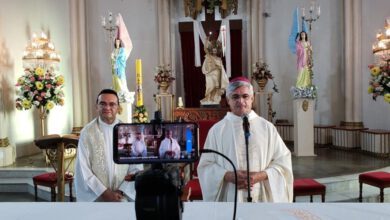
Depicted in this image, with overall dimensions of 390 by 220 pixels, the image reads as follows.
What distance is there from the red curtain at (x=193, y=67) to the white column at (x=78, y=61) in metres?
2.80

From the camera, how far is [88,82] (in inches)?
408

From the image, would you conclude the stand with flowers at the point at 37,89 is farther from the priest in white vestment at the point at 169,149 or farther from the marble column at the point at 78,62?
the priest in white vestment at the point at 169,149

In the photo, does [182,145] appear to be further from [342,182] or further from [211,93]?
[211,93]

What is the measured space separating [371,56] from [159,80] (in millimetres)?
5178

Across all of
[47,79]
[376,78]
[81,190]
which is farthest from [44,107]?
[376,78]

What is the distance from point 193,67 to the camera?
10977 mm

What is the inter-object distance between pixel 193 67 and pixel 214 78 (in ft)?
6.00

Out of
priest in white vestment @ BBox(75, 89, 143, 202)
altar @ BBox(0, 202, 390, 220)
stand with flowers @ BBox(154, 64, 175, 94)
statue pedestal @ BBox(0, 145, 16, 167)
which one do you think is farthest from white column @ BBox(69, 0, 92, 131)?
altar @ BBox(0, 202, 390, 220)

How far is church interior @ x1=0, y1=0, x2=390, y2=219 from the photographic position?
7492mm

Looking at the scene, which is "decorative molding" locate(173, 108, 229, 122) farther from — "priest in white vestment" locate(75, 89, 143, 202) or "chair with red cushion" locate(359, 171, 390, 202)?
"priest in white vestment" locate(75, 89, 143, 202)

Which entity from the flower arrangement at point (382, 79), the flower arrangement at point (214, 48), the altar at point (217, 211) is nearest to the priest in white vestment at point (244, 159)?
the altar at point (217, 211)

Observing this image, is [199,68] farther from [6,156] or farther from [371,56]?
[6,156]

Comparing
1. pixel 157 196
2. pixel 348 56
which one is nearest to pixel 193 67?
pixel 348 56

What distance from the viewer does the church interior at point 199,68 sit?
7.49 meters
